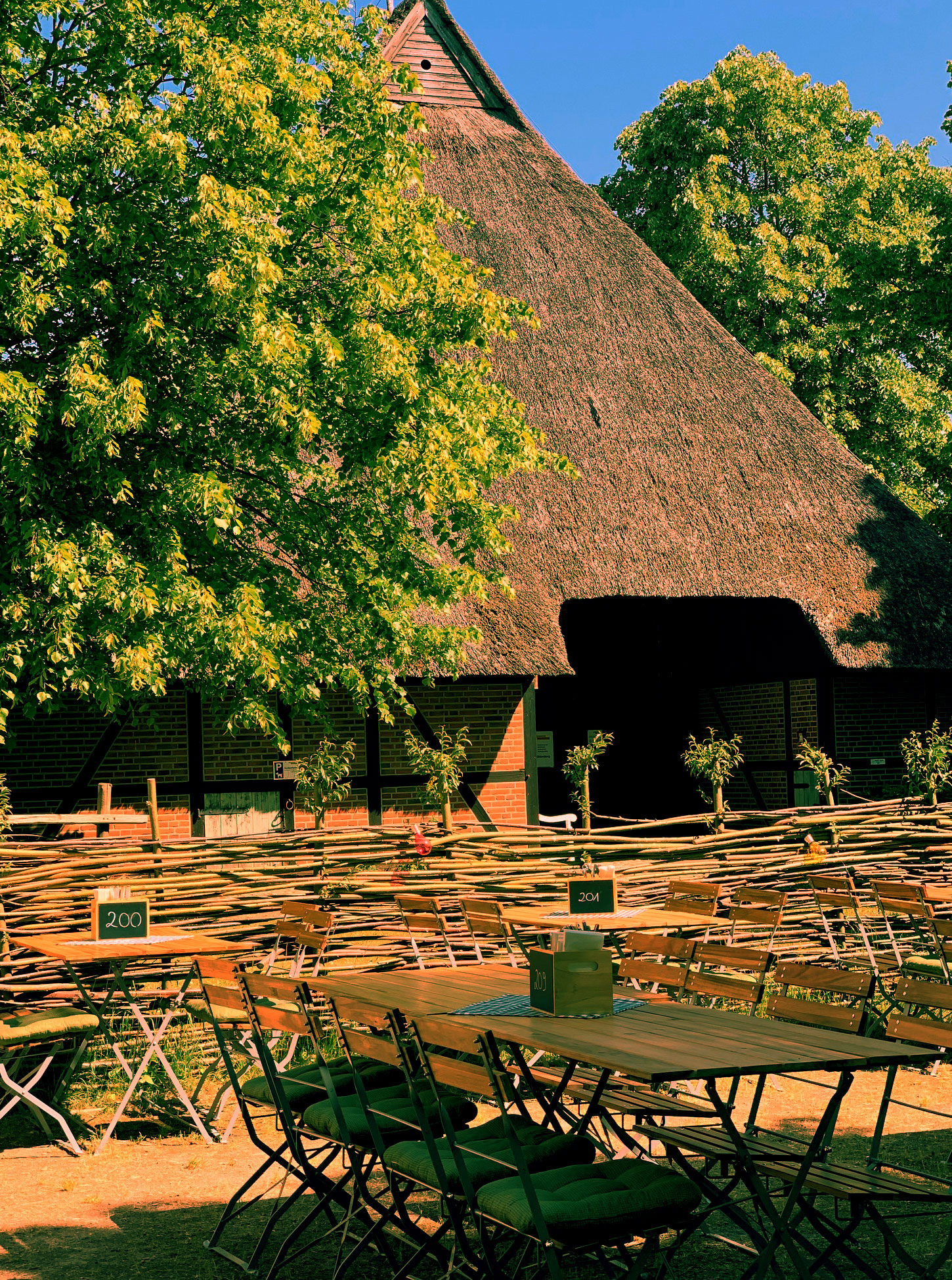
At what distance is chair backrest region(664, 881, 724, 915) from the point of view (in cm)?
668

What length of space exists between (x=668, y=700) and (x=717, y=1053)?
39.4ft

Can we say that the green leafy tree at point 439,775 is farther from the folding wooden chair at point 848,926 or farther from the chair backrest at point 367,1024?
the chair backrest at point 367,1024

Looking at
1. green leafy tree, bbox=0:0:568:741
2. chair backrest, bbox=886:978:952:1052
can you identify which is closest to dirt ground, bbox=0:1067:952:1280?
chair backrest, bbox=886:978:952:1052

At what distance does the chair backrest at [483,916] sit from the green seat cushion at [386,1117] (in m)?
2.14

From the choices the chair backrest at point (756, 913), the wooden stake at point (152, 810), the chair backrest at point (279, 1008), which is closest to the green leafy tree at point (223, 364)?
the wooden stake at point (152, 810)

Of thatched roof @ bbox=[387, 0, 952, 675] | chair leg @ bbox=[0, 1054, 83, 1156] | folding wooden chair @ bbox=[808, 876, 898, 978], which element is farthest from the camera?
thatched roof @ bbox=[387, 0, 952, 675]

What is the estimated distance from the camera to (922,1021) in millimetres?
4035

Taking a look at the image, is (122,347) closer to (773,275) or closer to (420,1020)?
(420,1020)

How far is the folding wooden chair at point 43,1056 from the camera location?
546 cm

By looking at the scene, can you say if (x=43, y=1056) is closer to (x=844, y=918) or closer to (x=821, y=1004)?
(x=821, y=1004)

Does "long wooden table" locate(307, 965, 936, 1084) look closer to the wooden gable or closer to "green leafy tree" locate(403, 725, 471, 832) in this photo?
"green leafy tree" locate(403, 725, 471, 832)

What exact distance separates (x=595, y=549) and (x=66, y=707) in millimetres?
5069

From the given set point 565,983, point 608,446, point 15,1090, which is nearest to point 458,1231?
point 565,983

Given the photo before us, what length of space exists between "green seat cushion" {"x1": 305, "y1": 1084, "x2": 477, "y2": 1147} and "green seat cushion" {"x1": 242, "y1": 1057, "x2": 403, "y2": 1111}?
8cm
